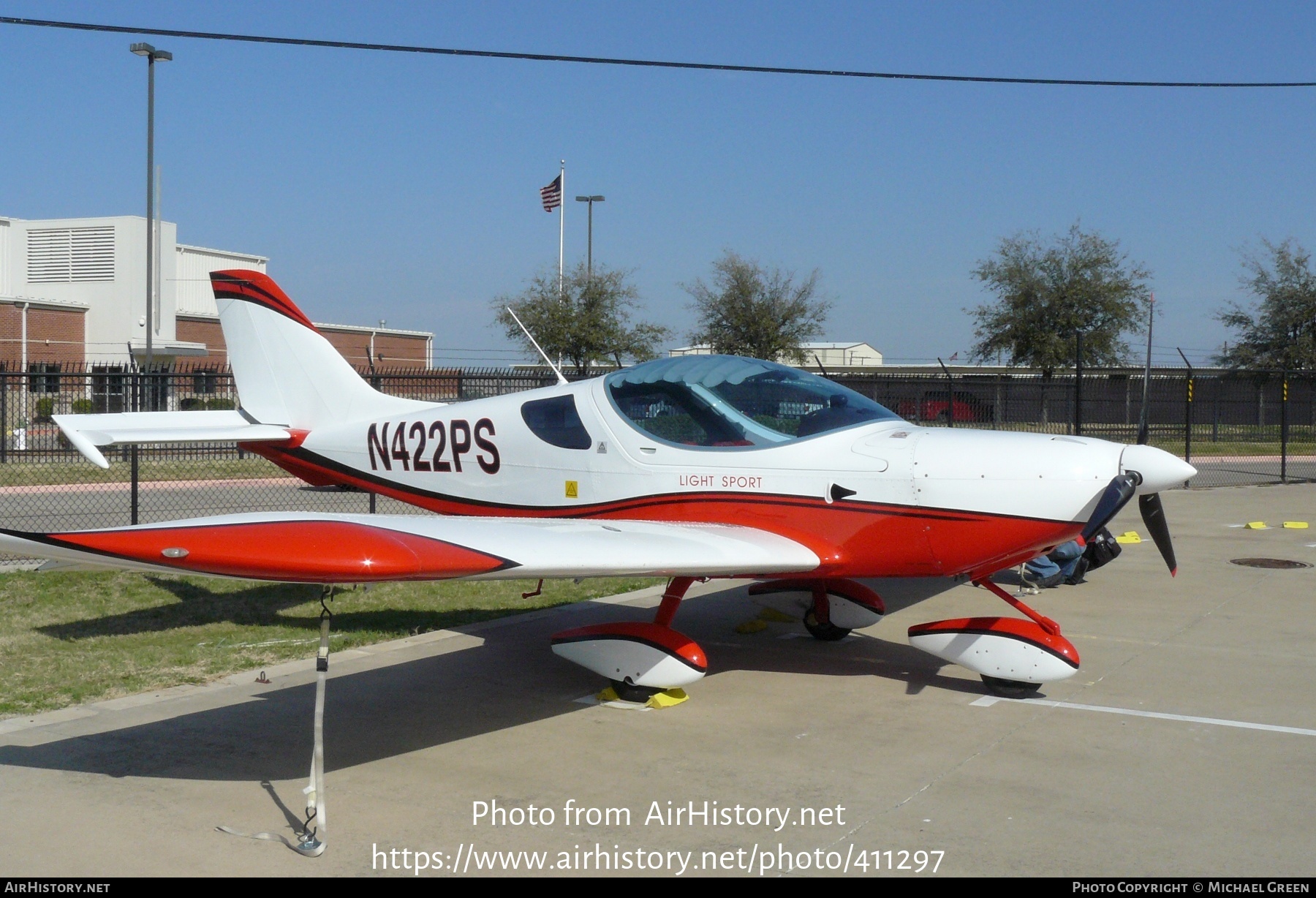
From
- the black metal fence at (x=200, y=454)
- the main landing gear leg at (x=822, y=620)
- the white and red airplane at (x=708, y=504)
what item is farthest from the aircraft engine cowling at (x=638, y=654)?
the black metal fence at (x=200, y=454)

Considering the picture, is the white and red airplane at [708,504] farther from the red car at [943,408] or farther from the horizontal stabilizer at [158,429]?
the red car at [943,408]

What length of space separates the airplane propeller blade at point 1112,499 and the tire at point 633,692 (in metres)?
2.51

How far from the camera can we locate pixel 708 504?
679cm

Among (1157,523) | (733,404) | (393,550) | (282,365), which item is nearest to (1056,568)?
(1157,523)

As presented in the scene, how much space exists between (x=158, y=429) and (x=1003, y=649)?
6020mm

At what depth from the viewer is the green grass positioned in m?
6.74

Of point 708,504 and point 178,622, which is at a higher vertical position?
point 708,504

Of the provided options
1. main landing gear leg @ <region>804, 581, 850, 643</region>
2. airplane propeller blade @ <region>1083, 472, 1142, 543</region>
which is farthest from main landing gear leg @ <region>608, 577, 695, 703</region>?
airplane propeller blade @ <region>1083, 472, 1142, 543</region>

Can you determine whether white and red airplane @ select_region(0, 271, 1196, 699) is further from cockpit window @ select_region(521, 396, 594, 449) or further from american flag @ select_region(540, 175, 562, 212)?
american flag @ select_region(540, 175, 562, 212)

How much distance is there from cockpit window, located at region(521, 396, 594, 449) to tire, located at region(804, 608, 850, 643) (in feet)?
7.06

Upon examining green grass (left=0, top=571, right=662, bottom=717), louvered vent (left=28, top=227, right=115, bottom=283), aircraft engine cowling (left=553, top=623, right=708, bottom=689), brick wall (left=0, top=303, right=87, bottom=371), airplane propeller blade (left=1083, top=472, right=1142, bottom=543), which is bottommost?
green grass (left=0, top=571, right=662, bottom=717)

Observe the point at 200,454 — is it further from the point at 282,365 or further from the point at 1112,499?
the point at 1112,499

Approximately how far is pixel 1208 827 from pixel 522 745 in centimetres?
306

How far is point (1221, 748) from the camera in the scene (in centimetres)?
543
